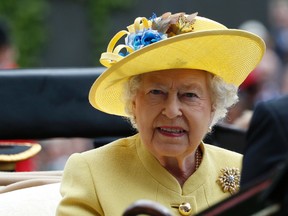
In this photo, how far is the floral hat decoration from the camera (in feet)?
10.6

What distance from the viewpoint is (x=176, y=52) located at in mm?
3252

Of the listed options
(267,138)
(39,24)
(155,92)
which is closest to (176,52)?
(155,92)

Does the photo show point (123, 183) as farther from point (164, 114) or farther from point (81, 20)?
point (81, 20)

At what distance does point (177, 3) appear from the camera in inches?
523

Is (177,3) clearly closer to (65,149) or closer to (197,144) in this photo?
(65,149)

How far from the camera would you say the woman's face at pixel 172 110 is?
11.1ft

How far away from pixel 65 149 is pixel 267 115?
5.54 metres

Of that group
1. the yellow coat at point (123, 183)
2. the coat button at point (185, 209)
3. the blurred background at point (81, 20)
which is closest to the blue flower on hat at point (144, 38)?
the yellow coat at point (123, 183)

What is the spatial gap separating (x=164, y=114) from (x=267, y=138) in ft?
3.08

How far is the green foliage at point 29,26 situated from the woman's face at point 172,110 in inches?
398

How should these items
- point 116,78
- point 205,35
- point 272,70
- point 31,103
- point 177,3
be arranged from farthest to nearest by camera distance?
point 177,3 → point 272,70 → point 31,103 → point 116,78 → point 205,35

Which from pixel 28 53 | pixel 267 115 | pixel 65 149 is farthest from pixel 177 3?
pixel 267 115

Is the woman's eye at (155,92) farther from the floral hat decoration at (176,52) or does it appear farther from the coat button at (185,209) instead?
the coat button at (185,209)

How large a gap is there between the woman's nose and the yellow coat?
7.5 inches
